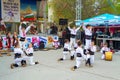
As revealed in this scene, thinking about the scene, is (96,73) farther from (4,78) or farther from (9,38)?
(9,38)

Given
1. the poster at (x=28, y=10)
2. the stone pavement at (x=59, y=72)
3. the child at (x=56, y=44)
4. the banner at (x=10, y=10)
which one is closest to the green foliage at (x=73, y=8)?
the poster at (x=28, y=10)

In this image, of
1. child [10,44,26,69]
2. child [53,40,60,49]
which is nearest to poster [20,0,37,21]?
child [53,40,60,49]

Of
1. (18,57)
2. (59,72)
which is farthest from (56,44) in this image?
(59,72)

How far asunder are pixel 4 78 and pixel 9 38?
27.5 feet

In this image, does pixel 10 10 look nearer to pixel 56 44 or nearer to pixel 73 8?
pixel 56 44

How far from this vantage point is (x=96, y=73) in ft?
37.1

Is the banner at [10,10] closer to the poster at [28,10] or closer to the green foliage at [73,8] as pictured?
the poster at [28,10]

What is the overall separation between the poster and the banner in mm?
2439

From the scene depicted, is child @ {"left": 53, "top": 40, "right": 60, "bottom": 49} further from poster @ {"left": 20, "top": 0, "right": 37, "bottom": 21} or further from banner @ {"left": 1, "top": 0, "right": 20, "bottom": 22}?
poster @ {"left": 20, "top": 0, "right": 37, "bottom": 21}

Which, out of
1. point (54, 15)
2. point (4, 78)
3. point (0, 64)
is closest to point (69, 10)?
point (54, 15)

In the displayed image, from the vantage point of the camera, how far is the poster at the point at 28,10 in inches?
918

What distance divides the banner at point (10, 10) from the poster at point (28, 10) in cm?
244

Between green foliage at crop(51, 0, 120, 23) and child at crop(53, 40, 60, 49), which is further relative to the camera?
green foliage at crop(51, 0, 120, 23)

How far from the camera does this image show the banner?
64.8ft
